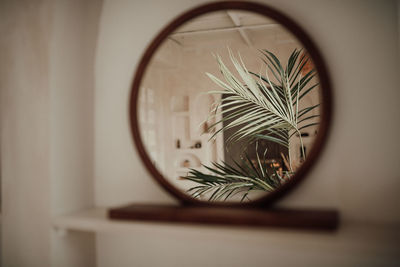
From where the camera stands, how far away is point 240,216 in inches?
35.6

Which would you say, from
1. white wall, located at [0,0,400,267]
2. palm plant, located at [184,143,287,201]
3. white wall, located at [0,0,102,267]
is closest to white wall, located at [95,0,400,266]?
white wall, located at [0,0,400,267]

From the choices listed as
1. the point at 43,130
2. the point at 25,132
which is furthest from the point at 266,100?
the point at 25,132

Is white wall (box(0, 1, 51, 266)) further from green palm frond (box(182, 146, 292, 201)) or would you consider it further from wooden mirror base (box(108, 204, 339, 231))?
green palm frond (box(182, 146, 292, 201))

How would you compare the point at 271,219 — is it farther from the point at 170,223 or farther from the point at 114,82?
the point at 114,82

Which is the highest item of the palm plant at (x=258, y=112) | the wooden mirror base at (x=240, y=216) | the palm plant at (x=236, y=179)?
the palm plant at (x=258, y=112)

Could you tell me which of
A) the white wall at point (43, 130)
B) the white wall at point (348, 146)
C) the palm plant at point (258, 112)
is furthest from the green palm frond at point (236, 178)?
the white wall at point (43, 130)

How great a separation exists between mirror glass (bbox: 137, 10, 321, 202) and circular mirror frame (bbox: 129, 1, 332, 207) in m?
0.02

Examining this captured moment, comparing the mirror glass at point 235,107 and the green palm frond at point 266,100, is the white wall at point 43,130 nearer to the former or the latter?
the mirror glass at point 235,107

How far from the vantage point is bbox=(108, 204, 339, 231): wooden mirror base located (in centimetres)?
84

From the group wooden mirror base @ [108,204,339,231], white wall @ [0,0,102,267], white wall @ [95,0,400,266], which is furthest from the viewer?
white wall @ [0,0,102,267]

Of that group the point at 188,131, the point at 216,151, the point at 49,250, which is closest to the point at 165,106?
the point at 188,131

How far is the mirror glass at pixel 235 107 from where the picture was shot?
1014 mm

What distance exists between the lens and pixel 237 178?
3.50 feet

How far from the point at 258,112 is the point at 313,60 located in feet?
0.89
